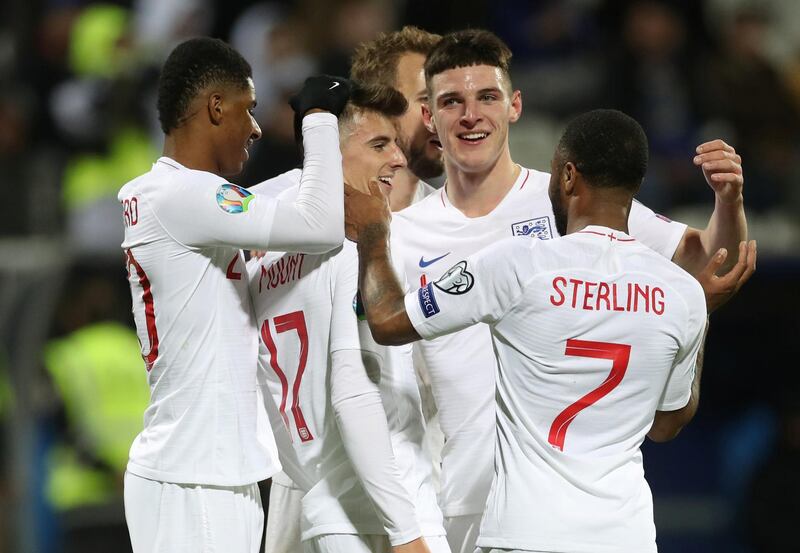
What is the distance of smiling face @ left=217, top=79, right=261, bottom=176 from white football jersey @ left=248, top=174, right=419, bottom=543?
0.31 meters

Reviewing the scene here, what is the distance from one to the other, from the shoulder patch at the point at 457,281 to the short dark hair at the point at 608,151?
42 centimetres

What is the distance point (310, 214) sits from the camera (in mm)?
3713

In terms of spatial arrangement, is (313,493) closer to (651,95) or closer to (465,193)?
(465,193)

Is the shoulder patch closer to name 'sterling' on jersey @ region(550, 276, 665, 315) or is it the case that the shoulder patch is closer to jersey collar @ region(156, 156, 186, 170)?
name 'sterling' on jersey @ region(550, 276, 665, 315)

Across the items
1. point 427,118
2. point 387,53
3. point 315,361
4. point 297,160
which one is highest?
point 297,160

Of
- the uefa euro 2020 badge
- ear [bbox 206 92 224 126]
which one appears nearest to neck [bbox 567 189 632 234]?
the uefa euro 2020 badge

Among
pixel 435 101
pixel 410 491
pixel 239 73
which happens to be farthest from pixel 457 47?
pixel 410 491

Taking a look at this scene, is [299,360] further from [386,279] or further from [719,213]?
[719,213]

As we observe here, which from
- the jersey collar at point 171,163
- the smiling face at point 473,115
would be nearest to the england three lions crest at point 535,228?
the smiling face at point 473,115

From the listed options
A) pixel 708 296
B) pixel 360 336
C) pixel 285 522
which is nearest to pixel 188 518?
pixel 285 522

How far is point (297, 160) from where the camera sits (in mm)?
8773

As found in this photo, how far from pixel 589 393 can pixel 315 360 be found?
79 centimetres

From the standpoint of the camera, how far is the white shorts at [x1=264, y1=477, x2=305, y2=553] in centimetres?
413

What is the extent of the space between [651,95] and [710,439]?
2417 millimetres
